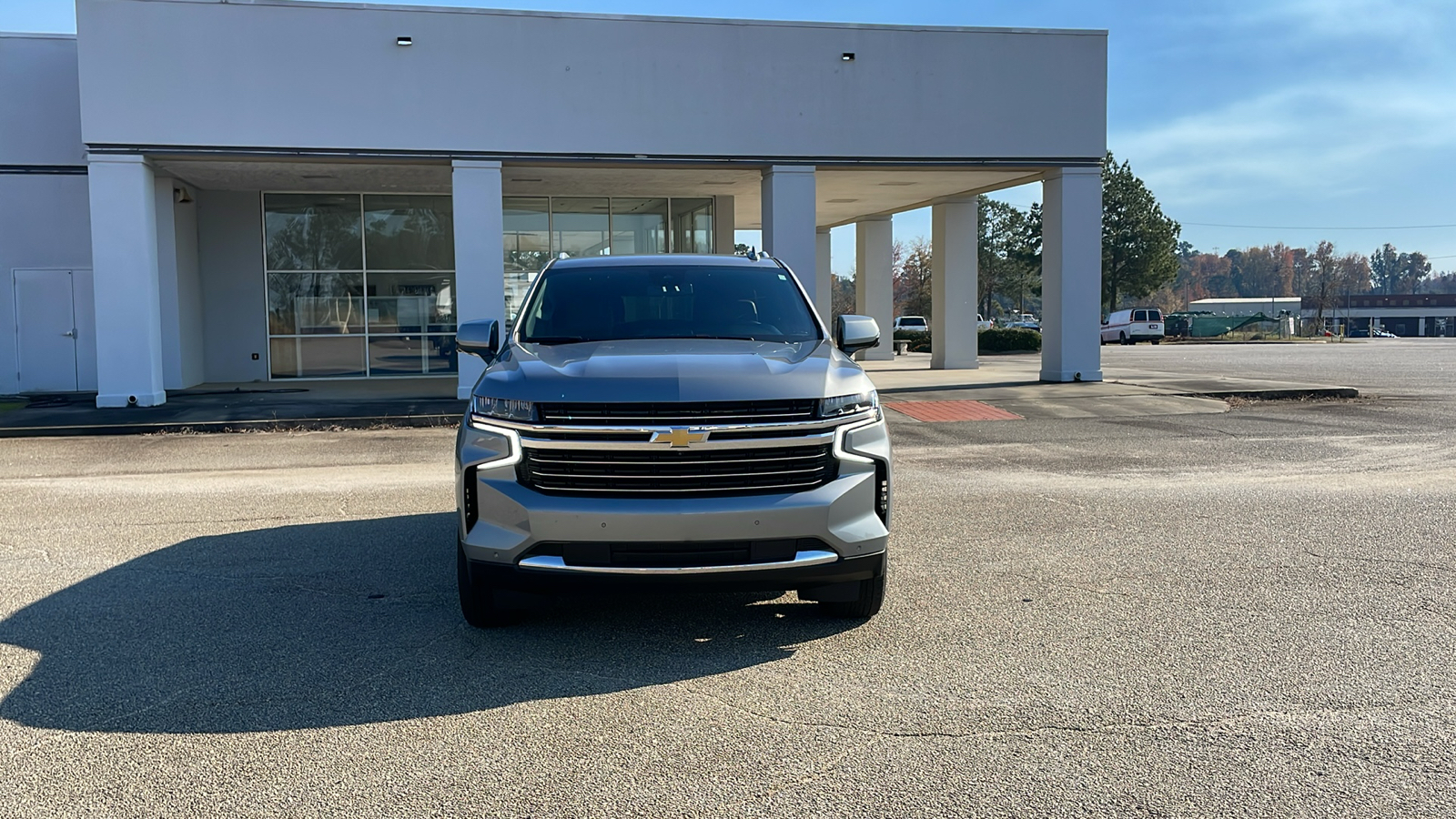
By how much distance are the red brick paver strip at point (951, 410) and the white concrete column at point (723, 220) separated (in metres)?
8.56

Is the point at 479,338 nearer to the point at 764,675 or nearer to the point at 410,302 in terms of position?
the point at 764,675

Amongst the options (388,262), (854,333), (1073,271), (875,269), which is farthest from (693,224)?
(854,333)

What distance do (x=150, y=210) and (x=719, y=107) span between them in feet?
30.2

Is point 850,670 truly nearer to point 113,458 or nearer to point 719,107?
point 113,458

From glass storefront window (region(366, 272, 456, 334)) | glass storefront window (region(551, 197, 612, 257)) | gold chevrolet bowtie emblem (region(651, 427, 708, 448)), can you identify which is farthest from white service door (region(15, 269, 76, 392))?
gold chevrolet bowtie emblem (region(651, 427, 708, 448))

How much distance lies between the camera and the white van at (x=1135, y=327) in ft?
186

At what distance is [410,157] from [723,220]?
8516 mm

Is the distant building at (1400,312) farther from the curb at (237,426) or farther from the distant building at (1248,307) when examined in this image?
the curb at (237,426)

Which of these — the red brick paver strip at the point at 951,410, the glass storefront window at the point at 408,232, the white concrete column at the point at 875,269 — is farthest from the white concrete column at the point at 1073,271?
the glass storefront window at the point at 408,232

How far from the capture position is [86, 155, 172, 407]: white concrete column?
55.3 ft

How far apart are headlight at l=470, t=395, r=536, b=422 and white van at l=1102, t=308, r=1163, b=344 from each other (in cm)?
5610

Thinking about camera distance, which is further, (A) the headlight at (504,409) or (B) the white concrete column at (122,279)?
(B) the white concrete column at (122,279)

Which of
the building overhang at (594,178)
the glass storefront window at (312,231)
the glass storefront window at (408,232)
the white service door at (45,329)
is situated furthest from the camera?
the glass storefront window at (408,232)

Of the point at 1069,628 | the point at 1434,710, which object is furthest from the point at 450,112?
the point at 1434,710
